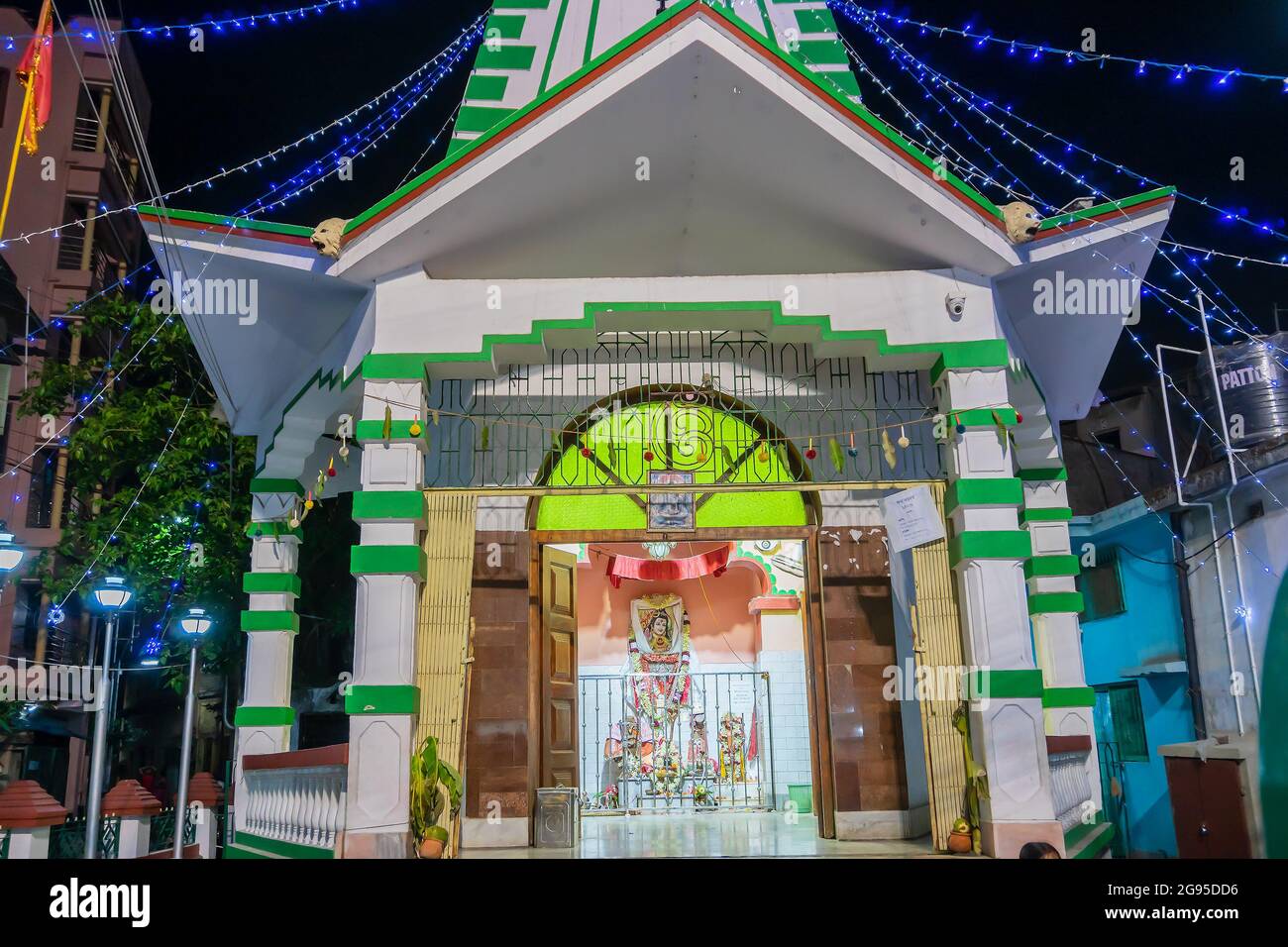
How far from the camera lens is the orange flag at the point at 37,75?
30.1 ft

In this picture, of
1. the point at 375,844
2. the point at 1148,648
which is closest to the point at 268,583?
the point at 375,844

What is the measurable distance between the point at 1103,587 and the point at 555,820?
10361 millimetres

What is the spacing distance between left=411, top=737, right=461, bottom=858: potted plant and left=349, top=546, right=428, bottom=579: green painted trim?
1363 mm

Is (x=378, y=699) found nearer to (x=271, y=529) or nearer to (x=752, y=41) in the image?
(x=271, y=529)

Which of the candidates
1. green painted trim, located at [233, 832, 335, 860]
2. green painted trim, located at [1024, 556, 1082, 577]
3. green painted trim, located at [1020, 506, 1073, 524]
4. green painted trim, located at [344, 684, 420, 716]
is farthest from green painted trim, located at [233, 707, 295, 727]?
green painted trim, located at [1020, 506, 1073, 524]

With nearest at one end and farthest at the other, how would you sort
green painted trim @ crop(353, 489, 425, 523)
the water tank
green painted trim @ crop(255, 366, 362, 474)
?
green painted trim @ crop(353, 489, 425, 523), green painted trim @ crop(255, 366, 362, 474), the water tank

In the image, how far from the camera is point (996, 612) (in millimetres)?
8164

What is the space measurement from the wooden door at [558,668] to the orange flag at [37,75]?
6.42 meters

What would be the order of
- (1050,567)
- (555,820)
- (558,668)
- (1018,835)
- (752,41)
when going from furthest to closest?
(558,668) → (1050,567) → (555,820) → (752,41) → (1018,835)

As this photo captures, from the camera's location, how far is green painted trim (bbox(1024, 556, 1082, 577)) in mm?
10672

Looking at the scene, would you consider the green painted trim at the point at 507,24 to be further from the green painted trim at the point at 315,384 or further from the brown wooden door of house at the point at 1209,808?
the brown wooden door of house at the point at 1209,808

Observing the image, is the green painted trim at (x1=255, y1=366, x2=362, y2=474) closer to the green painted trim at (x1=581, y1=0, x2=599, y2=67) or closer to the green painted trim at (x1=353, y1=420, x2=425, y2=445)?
the green painted trim at (x1=353, y1=420, x2=425, y2=445)

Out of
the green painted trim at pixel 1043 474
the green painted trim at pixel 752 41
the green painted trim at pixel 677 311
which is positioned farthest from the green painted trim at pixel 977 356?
the green painted trim at pixel 1043 474
